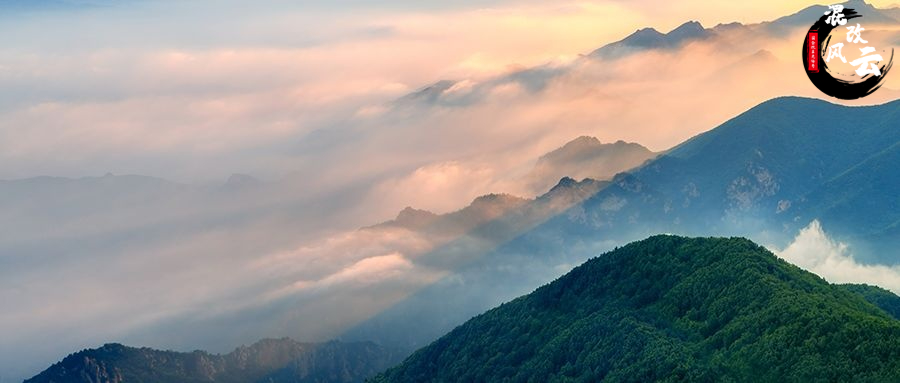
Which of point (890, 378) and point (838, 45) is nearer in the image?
point (838, 45)

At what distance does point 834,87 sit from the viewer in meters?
178

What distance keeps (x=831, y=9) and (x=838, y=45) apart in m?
7.31

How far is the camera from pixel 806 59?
7170 inches

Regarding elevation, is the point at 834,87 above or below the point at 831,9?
below

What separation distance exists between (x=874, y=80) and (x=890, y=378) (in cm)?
5267

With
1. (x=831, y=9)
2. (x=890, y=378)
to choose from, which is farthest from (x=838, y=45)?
(x=890, y=378)

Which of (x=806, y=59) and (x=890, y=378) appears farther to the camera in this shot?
(x=890, y=378)

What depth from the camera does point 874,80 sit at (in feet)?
593

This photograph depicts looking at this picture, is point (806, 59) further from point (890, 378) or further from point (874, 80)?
point (890, 378)

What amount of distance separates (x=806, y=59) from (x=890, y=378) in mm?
57755

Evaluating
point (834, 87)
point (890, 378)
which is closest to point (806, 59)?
point (834, 87)

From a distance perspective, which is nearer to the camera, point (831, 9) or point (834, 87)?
point (834, 87)

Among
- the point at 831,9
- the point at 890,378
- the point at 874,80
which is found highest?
the point at 831,9

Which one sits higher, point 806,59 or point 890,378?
point 806,59
